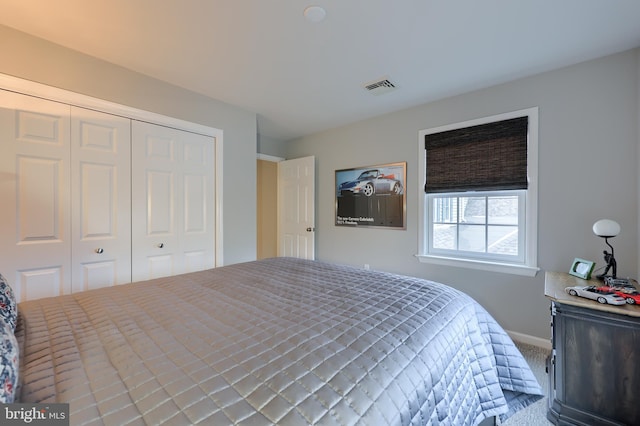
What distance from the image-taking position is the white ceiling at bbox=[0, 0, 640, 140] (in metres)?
1.60

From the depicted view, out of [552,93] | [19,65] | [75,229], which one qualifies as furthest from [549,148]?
[19,65]

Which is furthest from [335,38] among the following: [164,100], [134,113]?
[134,113]

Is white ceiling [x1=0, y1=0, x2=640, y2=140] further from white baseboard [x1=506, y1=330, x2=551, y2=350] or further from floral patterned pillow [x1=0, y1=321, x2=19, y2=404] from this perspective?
white baseboard [x1=506, y1=330, x2=551, y2=350]

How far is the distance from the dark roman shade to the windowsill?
737mm

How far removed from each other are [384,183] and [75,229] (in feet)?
10.2

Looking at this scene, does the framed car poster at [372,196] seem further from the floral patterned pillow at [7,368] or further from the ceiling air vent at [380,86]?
the floral patterned pillow at [7,368]

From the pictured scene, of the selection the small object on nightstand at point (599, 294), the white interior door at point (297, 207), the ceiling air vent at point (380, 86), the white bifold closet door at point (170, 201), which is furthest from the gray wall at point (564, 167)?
the white bifold closet door at point (170, 201)

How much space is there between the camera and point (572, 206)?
219 centimetres

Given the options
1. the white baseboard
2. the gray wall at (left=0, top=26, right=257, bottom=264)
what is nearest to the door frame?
the gray wall at (left=0, top=26, right=257, bottom=264)

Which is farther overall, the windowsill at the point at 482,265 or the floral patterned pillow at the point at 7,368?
the windowsill at the point at 482,265

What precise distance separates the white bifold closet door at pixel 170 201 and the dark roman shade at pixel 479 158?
2.52 metres

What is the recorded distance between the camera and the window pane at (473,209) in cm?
269

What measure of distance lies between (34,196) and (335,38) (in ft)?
8.16

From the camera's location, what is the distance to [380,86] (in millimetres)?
2549
